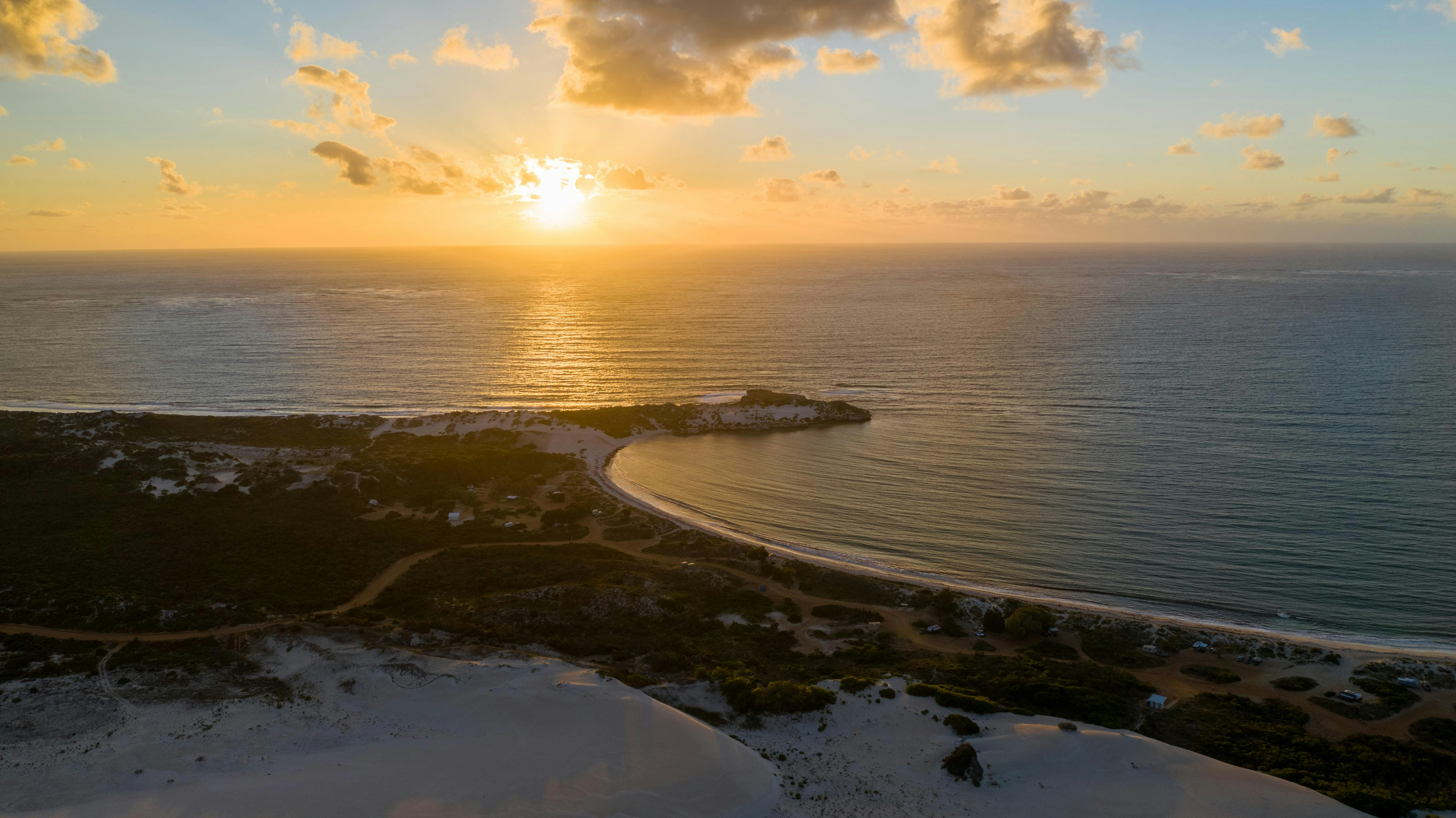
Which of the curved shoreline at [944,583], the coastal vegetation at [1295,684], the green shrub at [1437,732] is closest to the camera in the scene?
the green shrub at [1437,732]

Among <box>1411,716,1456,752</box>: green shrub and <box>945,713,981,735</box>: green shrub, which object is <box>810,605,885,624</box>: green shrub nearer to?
<box>945,713,981,735</box>: green shrub

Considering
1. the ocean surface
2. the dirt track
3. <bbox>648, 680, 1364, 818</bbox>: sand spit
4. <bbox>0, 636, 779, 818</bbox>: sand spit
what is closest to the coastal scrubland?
the dirt track

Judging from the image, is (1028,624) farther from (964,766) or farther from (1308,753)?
(964,766)

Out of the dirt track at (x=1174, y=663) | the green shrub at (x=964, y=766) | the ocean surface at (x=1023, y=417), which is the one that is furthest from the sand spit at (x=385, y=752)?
the ocean surface at (x=1023, y=417)

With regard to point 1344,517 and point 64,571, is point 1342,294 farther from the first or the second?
point 64,571

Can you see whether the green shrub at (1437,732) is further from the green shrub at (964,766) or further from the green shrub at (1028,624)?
the green shrub at (964,766)

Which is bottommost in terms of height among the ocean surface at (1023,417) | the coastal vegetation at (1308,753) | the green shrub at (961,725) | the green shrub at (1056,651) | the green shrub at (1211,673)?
the green shrub at (1056,651)

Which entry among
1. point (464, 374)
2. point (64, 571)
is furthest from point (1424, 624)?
point (464, 374)
